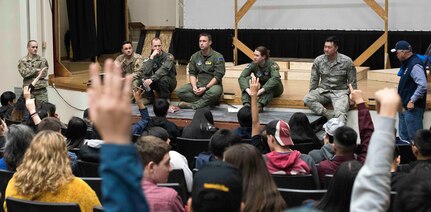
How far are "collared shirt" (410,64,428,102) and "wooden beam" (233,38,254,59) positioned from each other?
4580 millimetres

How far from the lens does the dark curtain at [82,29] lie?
13.1 meters

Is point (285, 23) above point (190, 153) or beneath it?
above

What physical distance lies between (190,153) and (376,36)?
6725 mm

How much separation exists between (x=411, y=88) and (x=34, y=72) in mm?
5500

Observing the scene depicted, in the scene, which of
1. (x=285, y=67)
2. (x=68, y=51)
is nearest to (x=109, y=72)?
(x=285, y=67)

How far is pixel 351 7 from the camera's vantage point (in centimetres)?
1205

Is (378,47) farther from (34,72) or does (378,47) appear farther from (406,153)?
(406,153)

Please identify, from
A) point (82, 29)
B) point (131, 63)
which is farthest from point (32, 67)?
point (82, 29)

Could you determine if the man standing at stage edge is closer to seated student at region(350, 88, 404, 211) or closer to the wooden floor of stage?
the wooden floor of stage

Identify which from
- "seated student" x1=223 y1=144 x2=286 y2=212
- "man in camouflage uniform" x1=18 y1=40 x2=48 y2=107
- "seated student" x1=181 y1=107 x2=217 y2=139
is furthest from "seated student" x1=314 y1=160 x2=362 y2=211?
"man in camouflage uniform" x1=18 y1=40 x2=48 y2=107

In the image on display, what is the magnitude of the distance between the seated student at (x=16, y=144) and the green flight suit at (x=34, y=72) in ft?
19.3

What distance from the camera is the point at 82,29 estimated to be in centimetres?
1326

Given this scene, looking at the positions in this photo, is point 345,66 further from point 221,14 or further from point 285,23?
point 221,14

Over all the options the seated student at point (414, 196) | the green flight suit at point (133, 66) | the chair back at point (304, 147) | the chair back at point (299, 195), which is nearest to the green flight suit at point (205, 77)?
the green flight suit at point (133, 66)
